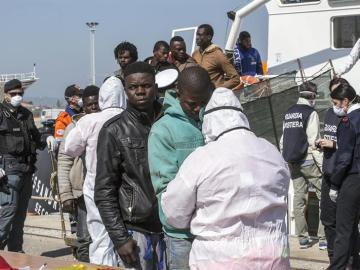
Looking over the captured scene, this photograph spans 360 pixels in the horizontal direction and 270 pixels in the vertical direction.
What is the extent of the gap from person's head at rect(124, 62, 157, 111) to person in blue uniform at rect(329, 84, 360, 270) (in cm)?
281

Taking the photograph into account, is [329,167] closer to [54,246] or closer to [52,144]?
[52,144]

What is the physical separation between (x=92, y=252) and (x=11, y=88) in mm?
3101

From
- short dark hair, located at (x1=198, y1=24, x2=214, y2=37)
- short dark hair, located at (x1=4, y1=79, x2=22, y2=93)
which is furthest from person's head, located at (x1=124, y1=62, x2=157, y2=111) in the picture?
short dark hair, located at (x1=198, y1=24, x2=214, y2=37)

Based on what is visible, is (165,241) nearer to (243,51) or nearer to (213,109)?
(213,109)

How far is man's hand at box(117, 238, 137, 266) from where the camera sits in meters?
4.38

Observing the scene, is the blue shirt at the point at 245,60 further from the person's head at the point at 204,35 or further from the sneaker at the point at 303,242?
the sneaker at the point at 303,242

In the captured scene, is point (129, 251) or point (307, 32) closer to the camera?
point (129, 251)

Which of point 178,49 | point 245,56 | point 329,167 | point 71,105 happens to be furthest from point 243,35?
point 329,167

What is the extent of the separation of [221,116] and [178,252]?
953 mm

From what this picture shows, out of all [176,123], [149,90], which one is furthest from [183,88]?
[149,90]

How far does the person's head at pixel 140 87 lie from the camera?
4574 mm

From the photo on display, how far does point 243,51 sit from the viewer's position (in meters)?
12.3

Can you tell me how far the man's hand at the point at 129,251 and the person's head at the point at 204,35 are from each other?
5.06m

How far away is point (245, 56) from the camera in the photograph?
1234cm
